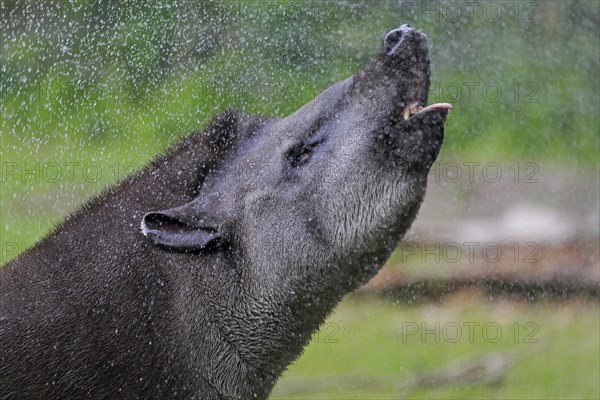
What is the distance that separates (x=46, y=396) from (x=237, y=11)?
4.99m

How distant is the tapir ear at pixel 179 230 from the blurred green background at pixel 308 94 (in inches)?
147

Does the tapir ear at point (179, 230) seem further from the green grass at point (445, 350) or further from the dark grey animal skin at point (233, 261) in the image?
the green grass at point (445, 350)

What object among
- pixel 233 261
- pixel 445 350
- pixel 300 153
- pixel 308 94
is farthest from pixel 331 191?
pixel 445 350

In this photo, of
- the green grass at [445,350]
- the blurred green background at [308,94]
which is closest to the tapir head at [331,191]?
the green grass at [445,350]

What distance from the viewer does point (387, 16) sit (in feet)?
29.6

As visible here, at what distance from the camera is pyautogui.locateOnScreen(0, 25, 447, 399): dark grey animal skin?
4.28m

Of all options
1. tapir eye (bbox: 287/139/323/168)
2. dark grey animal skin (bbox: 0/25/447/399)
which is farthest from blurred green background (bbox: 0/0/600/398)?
tapir eye (bbox: 287/139/323/168)

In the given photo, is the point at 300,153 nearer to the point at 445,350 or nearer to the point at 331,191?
the point at 331,191

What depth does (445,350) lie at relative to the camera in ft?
29.4

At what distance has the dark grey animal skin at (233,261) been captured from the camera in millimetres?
4277

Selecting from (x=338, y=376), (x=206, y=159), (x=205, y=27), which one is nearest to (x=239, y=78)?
(x=205, y=27)

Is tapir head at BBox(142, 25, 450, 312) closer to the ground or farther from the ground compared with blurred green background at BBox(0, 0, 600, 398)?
farther from the ground

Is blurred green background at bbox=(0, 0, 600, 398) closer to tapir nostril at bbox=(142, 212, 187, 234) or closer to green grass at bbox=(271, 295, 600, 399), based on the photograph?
green grass at bbox=(271, 295, 600, 399)

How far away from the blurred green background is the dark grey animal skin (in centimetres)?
358
